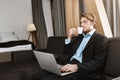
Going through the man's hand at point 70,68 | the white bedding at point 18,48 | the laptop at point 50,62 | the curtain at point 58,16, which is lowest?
the white bedding at point 18,48

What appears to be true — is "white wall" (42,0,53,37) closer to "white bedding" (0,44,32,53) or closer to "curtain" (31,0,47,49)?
"curtain" (31,0,47,49)

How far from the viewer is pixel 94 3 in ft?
9.80

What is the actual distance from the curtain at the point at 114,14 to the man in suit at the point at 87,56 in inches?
44.8

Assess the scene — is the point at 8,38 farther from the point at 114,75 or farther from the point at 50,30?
the point at 114,75

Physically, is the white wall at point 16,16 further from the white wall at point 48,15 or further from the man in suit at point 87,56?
the man in suit at point 87,56

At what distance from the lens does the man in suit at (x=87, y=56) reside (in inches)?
71.0

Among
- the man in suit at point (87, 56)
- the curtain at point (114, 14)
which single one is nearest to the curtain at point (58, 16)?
the curtain at point (114, 14)

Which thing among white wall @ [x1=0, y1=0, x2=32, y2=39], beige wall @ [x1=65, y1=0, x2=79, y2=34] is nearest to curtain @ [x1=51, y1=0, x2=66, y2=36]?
beige wall @ [x1=65, y1=0, x2=79, y2=34]

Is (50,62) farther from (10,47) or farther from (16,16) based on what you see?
(16,16)

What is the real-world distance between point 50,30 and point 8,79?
3121 millimetres

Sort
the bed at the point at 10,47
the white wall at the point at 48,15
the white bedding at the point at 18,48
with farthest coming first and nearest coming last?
the white wall at the point at 48,15 → the white bedding at the point at 18,48 → the bed at the point at 10,47

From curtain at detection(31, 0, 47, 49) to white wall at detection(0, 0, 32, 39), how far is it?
0.95 feet

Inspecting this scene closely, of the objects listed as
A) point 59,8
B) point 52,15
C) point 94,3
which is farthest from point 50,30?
point 94,3

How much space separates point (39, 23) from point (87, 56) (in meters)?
3.35
